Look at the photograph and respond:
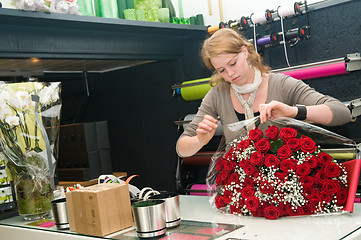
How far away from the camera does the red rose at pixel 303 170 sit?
163cm

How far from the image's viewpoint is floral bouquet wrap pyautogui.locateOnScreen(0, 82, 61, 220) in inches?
83.3

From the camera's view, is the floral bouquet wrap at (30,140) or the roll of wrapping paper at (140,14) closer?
the floral bouquet wrap at (30,140)

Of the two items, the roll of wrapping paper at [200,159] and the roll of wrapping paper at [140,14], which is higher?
the roll of wrapping paper at [140,14]

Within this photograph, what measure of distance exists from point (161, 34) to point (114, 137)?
5.35ft

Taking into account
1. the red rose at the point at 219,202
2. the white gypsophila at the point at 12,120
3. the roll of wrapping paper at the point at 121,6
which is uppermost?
the roll of wrapping paper at the point at 121,6

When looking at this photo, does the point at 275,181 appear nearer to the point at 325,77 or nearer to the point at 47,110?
the point at 47,110

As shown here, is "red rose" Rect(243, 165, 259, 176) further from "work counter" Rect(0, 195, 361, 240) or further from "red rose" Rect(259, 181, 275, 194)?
"work counter" Rect(0, 195, 361, 240)

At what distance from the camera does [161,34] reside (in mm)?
4285

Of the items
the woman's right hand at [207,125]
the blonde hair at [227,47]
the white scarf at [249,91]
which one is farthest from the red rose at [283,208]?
the blonde hair at [227,47]

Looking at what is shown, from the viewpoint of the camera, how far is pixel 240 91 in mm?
2418

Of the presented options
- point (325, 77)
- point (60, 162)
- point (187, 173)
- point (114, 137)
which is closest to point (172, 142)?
point (187, 173)

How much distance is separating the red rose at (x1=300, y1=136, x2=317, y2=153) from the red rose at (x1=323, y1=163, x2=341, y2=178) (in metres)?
0.08

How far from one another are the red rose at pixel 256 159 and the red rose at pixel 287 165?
0.09 meters

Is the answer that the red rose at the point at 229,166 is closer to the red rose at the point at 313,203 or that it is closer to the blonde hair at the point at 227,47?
the red rose at the point at 313,203
